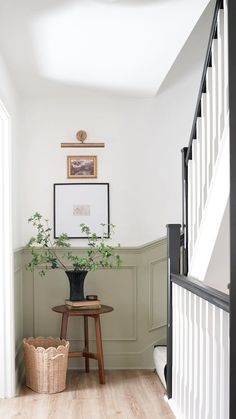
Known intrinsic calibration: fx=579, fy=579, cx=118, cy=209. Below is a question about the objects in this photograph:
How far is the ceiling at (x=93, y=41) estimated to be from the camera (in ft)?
10.1

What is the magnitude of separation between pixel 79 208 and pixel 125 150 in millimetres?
673

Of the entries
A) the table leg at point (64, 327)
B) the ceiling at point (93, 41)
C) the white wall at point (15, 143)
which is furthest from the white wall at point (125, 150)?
the table leg at point (64, 327)

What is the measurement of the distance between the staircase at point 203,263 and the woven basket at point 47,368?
0.94 m

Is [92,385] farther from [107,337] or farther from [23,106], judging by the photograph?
[23,106]

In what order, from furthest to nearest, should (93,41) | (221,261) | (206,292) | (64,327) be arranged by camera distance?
(64,327), (93,41), (221,261), (206,292)

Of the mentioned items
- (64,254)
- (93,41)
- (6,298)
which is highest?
(93,41)

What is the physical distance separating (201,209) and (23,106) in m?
2.45

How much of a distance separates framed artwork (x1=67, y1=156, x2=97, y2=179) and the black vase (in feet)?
3.02

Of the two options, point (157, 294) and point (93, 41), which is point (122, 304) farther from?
point (93, 41)

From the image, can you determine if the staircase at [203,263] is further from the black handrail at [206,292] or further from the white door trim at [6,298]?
the white door trim at [6,298]

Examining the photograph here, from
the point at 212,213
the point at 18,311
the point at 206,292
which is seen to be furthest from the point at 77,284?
the point at 206,292

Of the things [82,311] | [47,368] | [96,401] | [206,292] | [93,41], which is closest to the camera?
[206,292]

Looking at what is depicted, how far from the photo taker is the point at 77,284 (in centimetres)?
483

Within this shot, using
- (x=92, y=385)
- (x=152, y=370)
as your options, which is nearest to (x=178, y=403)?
(x=92, y=385)
